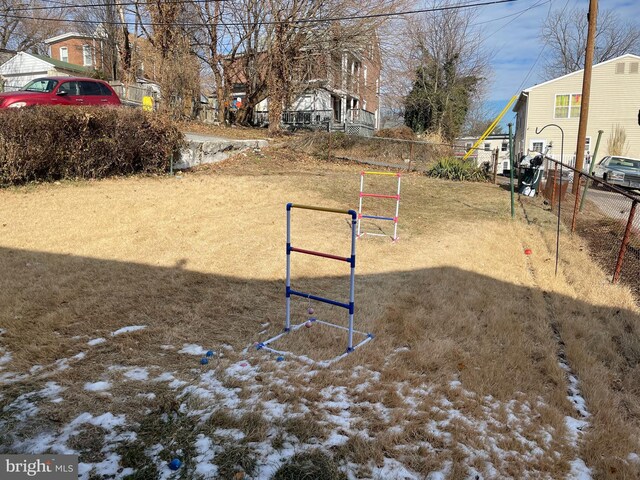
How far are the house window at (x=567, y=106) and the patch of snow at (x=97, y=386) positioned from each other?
33384mm

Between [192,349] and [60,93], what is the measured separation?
11056 millimetres

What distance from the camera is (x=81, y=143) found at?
1077cm

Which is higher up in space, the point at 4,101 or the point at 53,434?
the point at 4,101

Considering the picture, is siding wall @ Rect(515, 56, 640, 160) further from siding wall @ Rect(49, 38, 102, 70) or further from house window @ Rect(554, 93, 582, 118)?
siding wall @ Rect(49, 38, 102, 70)

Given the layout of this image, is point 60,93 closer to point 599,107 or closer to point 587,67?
point 587,67

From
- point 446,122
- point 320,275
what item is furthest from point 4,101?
point 446,122

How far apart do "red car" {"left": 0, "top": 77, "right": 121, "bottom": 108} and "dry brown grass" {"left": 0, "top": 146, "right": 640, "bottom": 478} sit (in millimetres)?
2872

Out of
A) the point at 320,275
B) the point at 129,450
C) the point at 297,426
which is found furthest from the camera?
the point at 320,275

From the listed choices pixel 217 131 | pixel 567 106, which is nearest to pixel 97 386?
pixel 217 131

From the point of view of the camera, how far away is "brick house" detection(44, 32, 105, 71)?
38.8 meters

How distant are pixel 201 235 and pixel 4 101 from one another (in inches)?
277

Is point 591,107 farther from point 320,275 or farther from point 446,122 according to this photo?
point 320,275

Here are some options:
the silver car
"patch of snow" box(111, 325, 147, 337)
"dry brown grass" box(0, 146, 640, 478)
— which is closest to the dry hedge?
"dry brown grass" box(0, 146, 640, 478)

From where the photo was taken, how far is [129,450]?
2.71 m
